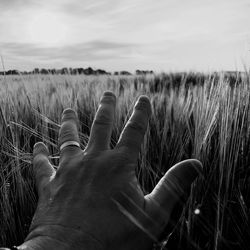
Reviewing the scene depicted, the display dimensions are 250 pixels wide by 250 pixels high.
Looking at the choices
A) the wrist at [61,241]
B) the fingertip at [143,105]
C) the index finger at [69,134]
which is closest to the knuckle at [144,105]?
the fingertip at [143,105]

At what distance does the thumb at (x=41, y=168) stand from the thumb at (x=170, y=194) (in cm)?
23

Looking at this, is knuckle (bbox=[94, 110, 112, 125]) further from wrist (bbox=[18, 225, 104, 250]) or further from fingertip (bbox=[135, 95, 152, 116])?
wrist (bbox=[18, 225, 104, 250])

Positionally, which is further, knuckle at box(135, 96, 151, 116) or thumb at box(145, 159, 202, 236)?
knuckle at box(135, 96, 151, 116)

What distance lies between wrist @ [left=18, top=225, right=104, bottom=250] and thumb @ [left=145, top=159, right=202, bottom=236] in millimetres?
113

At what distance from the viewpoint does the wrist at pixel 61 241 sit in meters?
0.53

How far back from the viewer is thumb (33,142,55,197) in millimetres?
715

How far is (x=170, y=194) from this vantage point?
1.99 feet

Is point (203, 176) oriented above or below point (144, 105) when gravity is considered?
below

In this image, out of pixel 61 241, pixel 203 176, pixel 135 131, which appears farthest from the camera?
pixel 203 176

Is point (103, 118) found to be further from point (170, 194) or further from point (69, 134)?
point (170, 194)

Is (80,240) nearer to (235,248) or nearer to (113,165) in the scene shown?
(113,165)

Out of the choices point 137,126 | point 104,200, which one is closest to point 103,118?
point 137,126

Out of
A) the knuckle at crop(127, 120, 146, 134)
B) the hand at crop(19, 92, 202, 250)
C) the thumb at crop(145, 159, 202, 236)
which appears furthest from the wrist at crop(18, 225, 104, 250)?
the knuckle at crop(127, 120, 146, 134)

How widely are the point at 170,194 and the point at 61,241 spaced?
0.65ft
